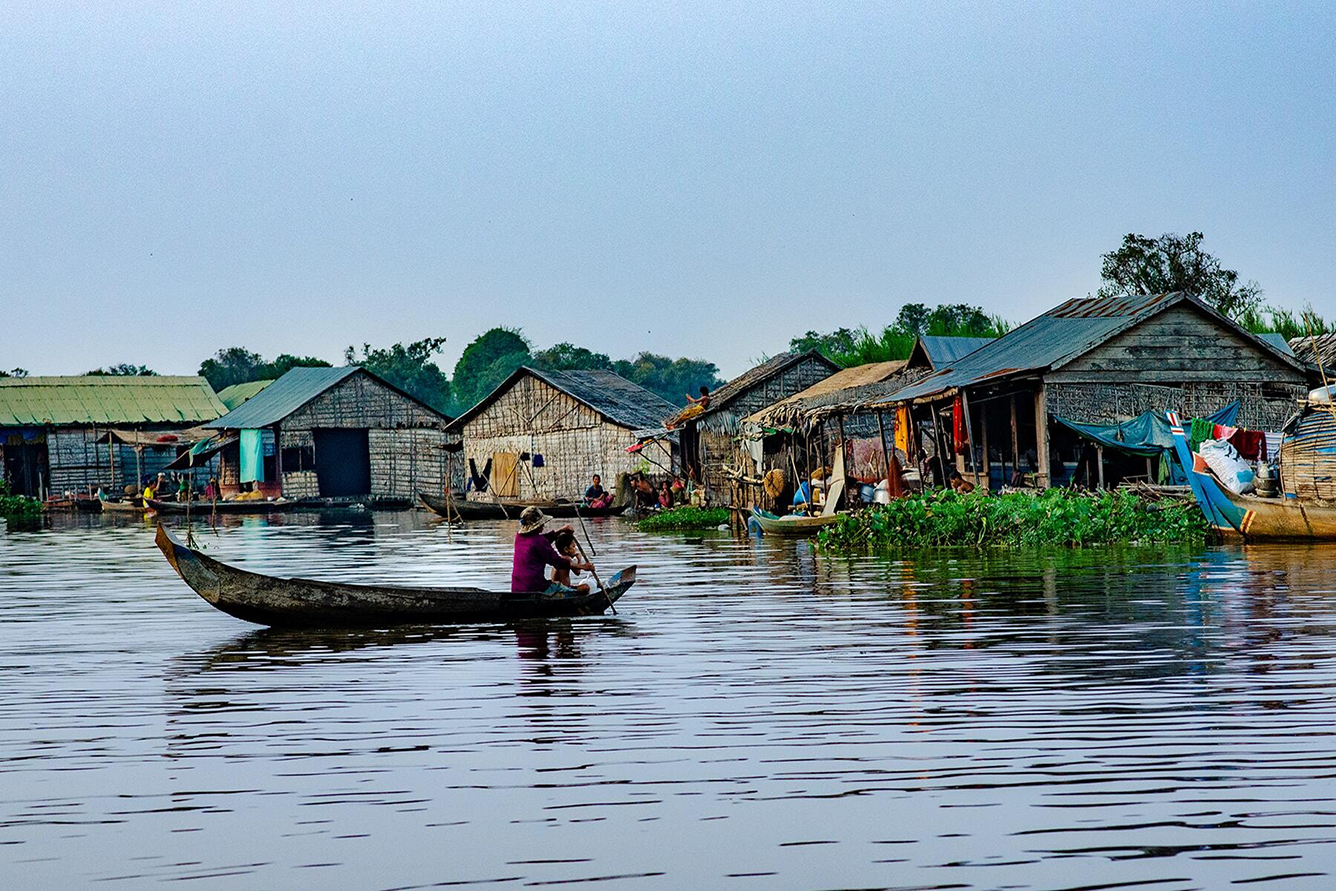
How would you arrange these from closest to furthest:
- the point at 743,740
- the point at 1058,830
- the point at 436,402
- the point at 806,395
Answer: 1. the point at 1058,830
2. the point at 743,740
3. the point at 806,395
4. the point at 436,402

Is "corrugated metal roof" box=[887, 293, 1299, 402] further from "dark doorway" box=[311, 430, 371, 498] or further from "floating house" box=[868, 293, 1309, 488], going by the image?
"dark doorway" box=[311, 430, 371, 498]

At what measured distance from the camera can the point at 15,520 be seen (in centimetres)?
3912

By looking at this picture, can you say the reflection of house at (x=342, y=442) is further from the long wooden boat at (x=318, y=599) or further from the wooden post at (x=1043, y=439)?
the long wooden boat at (x=318, y=599)

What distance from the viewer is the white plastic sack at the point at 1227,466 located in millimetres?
17438

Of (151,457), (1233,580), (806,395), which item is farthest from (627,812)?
(151,457)

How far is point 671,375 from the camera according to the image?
82.7 metres

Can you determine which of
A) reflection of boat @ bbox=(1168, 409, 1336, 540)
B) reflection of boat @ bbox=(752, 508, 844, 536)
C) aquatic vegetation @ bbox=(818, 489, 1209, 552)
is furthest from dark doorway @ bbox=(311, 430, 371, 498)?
reflection of boat @ bbox=(1168, 409, 1336, 540)

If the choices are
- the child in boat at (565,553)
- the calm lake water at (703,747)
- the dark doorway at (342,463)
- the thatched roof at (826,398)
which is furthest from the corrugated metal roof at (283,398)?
the child in boat at (565,553)

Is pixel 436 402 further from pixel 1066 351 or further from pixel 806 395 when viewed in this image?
Result: pixel 1066 351

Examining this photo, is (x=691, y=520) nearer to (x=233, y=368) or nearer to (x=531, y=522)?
(x=531, y=522)

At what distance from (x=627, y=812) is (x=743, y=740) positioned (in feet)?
4.45

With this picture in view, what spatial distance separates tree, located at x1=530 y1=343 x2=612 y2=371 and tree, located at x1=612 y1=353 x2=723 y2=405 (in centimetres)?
636

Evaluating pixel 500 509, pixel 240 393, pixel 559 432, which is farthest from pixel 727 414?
pixel 240 393

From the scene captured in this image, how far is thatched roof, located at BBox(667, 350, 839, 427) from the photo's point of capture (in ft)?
103
